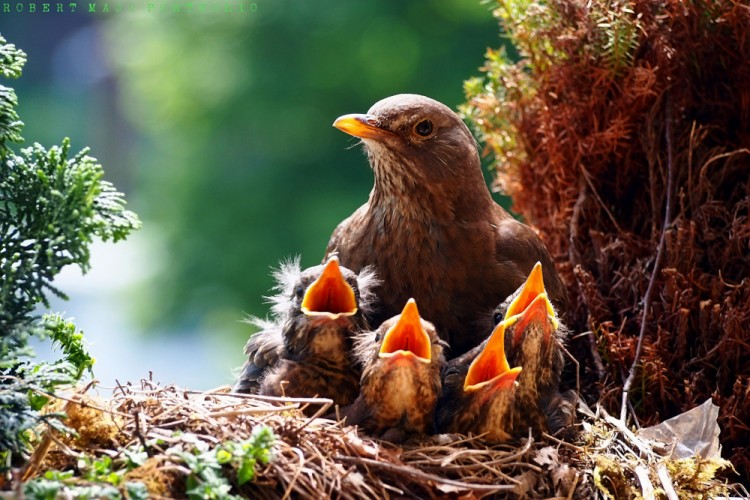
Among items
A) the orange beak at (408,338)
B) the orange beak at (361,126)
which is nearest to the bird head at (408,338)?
the orange beak at (408,338)

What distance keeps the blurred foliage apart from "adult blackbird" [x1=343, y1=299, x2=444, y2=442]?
340 centimetres

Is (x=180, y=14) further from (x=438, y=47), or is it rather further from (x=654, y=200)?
(x=654, y=200)

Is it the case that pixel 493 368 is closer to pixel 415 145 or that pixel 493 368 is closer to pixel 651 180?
pixel 415 145

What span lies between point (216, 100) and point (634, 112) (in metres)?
3.64

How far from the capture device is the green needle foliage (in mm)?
1730

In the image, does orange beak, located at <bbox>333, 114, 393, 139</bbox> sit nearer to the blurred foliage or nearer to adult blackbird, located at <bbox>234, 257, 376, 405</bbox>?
adult blackbird, located at <bbox>234, 257, 376, 405</bbox>

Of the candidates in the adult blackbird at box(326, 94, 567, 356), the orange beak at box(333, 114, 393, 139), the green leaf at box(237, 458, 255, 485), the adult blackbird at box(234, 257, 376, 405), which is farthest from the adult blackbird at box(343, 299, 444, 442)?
the orange beak at box(333, 114, 393, 139)

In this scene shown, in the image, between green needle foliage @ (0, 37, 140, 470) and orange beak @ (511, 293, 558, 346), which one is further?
orange beak @ (511, 293, 558, 346)

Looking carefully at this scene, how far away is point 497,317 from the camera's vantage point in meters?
2.45

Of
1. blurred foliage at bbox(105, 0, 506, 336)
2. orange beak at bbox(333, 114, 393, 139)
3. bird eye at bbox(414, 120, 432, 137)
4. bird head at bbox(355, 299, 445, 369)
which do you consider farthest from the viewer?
blurred foliage at bbox(105, 0, 506, 336)

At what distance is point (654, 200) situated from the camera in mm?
2734

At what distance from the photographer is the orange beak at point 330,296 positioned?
95.0 inches

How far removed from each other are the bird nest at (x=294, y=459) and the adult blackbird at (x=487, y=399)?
0.06 m

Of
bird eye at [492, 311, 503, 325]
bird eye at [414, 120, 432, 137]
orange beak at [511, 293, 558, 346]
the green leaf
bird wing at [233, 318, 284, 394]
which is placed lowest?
the green leaf
